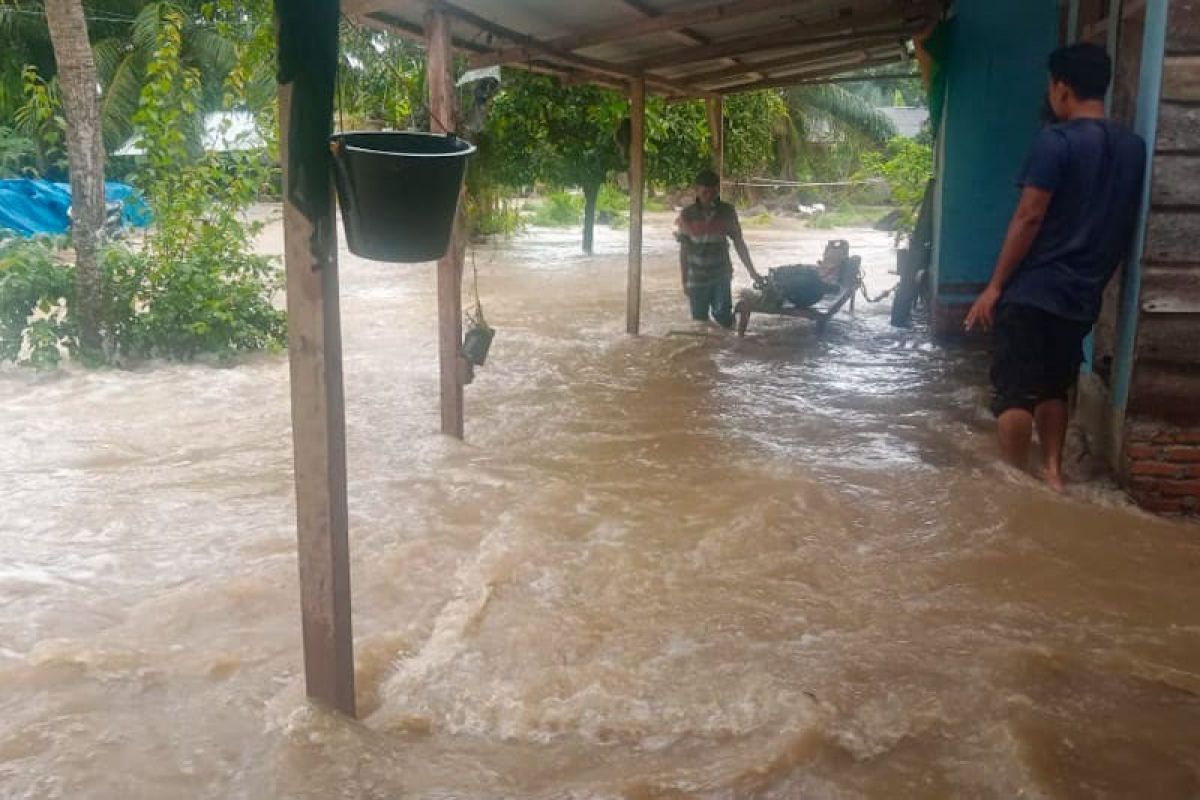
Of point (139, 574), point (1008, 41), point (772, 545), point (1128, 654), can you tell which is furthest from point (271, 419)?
point (1008, 41)

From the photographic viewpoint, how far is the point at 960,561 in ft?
13.7

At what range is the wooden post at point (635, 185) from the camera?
917 centimetres

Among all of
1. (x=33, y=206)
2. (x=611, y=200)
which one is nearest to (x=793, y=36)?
(x=33, y=206)

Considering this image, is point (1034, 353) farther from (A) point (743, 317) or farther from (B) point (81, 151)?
(B) point (81, 151)

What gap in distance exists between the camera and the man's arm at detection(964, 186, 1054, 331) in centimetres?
448

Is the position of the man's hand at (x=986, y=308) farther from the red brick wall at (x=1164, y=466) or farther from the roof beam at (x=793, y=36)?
the roof beam at (x=793, y=36)

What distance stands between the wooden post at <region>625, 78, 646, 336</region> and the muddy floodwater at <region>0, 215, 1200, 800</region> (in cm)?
265

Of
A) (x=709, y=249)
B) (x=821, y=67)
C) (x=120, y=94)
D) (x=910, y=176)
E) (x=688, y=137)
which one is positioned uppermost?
(x=120, y=94)

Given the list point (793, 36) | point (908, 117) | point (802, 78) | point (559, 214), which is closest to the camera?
point (793, 36)

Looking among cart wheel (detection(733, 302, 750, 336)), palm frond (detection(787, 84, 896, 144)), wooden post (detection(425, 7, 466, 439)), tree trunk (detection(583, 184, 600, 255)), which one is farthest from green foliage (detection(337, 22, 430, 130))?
palm frond (detection(787, 84, 896, 144))

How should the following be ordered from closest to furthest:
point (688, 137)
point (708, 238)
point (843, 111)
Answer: point (708, 238), point (688, 137), point (843, 111)

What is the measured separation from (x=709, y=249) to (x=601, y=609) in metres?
6.62

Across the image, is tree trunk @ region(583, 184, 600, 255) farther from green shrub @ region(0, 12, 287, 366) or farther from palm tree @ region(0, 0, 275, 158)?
green shrub @ region(0, 12, 287, 366)

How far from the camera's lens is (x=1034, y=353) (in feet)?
15.5
